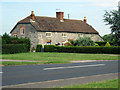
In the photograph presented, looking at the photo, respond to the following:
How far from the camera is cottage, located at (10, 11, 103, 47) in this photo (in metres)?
63.9

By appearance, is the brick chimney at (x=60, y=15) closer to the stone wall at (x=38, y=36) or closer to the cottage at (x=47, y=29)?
the cottage at (x=47, y=29)

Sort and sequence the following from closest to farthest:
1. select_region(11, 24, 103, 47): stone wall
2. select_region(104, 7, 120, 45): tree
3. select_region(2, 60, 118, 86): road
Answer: select_region(2, 60, 118, 86): road
select_region(104, 7, 120, 45): tree
select_region(11, 24, 103, 47): stone wall

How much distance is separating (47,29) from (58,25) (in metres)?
4.60

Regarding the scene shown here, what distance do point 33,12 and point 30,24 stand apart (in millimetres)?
3588

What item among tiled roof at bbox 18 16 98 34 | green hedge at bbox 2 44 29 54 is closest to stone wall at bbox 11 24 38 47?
tiled roof at bbox 18 16 98 34

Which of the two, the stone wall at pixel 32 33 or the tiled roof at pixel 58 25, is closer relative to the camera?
the stone wall at pixel 32 33

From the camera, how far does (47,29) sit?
212 ft

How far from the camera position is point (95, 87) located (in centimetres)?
958

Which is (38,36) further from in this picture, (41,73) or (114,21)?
(41,73)

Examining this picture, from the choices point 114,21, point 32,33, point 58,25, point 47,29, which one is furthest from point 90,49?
point 58,25

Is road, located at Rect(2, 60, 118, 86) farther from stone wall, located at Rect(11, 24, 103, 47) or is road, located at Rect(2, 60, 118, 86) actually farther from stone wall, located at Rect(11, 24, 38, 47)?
stone wall, located at Rect(11, 24, 38, 47)

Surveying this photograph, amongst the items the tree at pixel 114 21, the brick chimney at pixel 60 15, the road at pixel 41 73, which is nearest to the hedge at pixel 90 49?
the tree at pixel 114 21

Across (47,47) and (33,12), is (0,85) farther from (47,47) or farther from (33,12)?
(33,12)

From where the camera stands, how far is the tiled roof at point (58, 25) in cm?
6488
